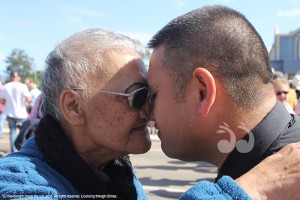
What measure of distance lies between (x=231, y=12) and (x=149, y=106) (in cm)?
58

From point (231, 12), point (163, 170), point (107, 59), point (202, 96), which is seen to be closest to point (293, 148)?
point (202, 96)

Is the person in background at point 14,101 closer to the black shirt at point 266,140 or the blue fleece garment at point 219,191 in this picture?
the black shirt at point 266,140

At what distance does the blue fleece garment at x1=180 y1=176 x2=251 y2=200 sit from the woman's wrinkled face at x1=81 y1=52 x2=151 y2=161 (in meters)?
0.65

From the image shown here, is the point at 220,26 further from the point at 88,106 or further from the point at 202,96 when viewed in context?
the point at 88,106

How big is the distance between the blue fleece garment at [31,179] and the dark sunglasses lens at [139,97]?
1.53 ft

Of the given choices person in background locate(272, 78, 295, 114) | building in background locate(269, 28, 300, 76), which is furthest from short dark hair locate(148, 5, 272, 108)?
building in background locate(269, 28, 300, 76)

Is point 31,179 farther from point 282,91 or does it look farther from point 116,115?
point 282,91

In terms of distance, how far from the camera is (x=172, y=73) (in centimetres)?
158

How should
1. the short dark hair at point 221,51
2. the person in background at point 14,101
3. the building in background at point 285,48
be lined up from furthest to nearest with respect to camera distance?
1. the building in background at point 285,48
2. the person in background at point 14,101
3. the short dark hair at point 221,51

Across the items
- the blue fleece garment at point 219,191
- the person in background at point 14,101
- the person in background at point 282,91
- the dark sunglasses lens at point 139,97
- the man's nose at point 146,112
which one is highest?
the dark sunglasses lens at point 139,97

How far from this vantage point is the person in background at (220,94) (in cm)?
142

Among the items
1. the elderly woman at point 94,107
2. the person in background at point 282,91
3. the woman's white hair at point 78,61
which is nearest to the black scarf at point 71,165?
the elderly woman at point 94,107

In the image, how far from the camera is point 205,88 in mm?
1472

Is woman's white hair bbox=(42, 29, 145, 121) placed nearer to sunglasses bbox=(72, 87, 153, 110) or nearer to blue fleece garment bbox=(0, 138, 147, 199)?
sunglasses bbox=(72, 87, 153, 110)
